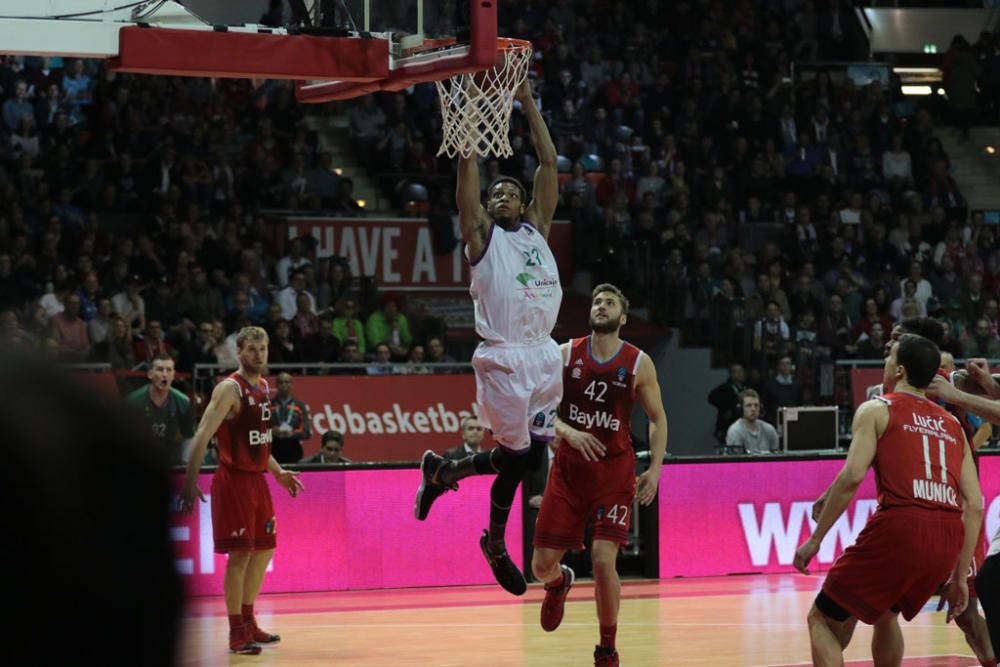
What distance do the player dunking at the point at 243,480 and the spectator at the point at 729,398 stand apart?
774 cm

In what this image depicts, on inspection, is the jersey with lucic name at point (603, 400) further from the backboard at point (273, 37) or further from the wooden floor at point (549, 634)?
the backboard at point (273, 37)

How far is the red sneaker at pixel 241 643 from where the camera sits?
33.2ft

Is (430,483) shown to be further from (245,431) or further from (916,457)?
(916,457)

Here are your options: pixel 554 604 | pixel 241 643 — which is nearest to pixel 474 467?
pixel 554 604

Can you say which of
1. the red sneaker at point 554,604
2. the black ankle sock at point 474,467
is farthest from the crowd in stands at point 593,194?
the black ankle sock at point 474,467

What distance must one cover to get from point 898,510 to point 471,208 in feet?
8.47

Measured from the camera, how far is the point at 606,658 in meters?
8.77

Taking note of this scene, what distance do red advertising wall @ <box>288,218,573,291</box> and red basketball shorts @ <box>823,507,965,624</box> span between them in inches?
496

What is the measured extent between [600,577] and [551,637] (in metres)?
2.29

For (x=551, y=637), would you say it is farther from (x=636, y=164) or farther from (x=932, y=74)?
(x=932, y=74)

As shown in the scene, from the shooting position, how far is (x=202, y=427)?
32.9 ft

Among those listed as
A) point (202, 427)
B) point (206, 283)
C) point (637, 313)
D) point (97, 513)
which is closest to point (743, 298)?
point (637, 313)

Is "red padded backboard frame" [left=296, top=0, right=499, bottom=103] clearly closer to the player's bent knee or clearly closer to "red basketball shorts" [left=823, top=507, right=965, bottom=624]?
"red basketball shorts" [left=823, top=507, right=965, bottom=624]

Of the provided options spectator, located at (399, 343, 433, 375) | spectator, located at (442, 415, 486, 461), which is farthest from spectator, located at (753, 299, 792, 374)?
spectator, located at (442, 415, 486, 461)
